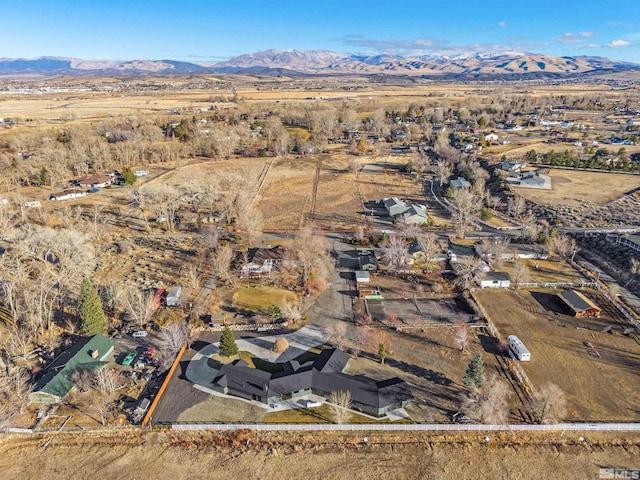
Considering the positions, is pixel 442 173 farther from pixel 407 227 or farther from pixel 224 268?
pixel 224 268

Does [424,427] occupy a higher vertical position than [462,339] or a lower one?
lower

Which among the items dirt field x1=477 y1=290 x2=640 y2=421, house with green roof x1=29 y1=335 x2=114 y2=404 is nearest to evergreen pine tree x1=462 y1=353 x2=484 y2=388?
dirt field x1=477 y1=290 x2=640 y2=421

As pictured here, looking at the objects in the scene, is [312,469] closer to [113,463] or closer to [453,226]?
[113,463]

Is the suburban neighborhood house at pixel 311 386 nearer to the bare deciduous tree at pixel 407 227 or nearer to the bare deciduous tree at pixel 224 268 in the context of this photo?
the bare deciduous tree at pixel 224 268

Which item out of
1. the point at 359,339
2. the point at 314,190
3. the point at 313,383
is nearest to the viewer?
the point at 313,383

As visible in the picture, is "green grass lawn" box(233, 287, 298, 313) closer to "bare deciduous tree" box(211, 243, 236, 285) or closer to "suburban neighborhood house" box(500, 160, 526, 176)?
"bare deciduous tree" box(211, 243, 236, 285)

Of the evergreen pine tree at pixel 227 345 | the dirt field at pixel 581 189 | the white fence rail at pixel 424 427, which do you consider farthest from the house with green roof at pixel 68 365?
the dirt field at pixel 581 189

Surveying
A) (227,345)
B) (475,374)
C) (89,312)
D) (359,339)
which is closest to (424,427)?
(475,374)
